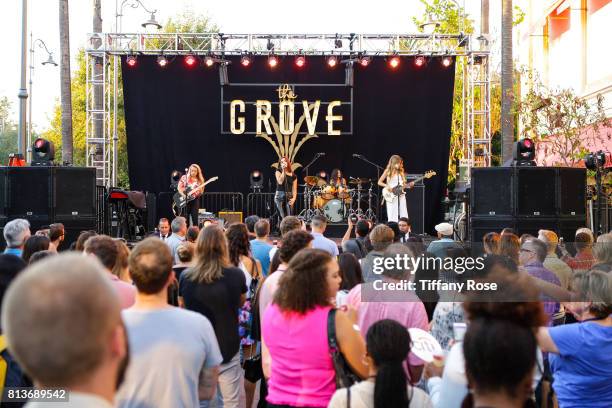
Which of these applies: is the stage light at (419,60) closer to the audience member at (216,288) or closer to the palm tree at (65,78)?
the palm tree at (65,78)

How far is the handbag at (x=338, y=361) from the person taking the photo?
→ 3.32 m

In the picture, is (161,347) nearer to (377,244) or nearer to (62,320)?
(62,320)

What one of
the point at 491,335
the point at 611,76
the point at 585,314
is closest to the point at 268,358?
the point at 585,314

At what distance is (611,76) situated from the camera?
20.2 meters

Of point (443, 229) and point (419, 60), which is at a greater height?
point (419, 60)

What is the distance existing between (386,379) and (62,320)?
1680 millimetres

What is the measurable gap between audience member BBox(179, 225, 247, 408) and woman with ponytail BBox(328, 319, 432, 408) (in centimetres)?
176

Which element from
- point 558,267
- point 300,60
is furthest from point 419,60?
point 558,267

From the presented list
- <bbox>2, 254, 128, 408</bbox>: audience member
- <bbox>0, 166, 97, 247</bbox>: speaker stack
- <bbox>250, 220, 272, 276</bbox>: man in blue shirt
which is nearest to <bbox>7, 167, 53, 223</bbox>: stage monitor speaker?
<bbox>0, 166, 97, 247</bbox>: speaker stack

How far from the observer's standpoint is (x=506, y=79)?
1878 cm

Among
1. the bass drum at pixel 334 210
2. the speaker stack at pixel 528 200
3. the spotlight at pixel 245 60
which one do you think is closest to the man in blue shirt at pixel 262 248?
the speaker stack at pixel 528 200

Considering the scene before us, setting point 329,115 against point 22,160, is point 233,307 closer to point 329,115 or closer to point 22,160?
point 22,160

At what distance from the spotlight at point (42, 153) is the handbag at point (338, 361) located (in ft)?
33.7

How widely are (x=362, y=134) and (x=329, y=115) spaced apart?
127cm
